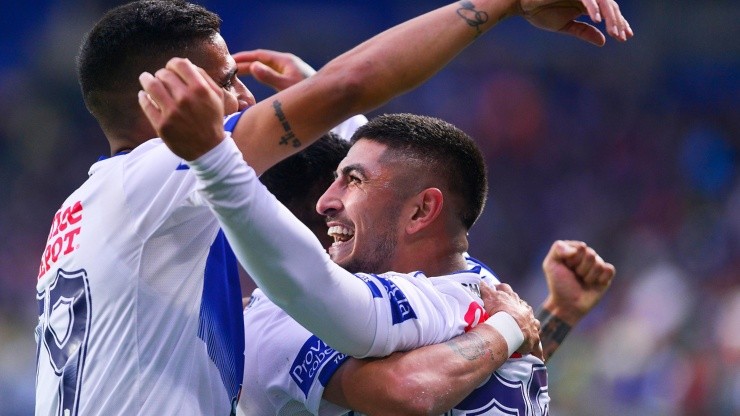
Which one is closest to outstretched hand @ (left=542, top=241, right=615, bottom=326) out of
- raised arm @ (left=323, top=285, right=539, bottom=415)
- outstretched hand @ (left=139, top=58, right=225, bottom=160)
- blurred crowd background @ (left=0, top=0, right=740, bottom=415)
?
raised arm @ (left=323, top=285, right=539, bottom=415)

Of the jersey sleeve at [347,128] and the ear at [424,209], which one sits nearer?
the ear at [424,209]

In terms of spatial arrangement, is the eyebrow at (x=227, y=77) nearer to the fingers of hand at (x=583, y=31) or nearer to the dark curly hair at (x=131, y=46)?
the dark curly hair at (x=131, y=46)

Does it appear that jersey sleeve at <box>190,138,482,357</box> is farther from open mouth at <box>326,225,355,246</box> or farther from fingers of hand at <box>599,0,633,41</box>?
fingers of hand at <box>599,0,633,41</box>

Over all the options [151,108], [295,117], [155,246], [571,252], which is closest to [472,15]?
[295,117]

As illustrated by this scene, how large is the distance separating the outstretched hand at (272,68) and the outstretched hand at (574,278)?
140cm

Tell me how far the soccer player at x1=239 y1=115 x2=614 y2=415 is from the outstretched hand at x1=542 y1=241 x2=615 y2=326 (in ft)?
0.03

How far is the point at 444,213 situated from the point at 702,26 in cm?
1104

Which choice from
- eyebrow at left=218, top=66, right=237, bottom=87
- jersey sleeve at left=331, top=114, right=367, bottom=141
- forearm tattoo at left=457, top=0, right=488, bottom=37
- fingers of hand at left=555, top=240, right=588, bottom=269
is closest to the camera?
forearm tattoo at left=457, top=0, right=488, bottom=37

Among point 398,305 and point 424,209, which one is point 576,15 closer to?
point 424,209

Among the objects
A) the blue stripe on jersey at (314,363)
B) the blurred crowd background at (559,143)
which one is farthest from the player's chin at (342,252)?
the blurred crowd background at (559,143)

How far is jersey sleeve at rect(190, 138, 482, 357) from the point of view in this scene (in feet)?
9.03

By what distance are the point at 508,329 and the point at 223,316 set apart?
3.18 ft

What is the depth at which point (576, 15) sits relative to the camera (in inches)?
136

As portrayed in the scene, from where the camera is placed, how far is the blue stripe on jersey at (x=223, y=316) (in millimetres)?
3256
